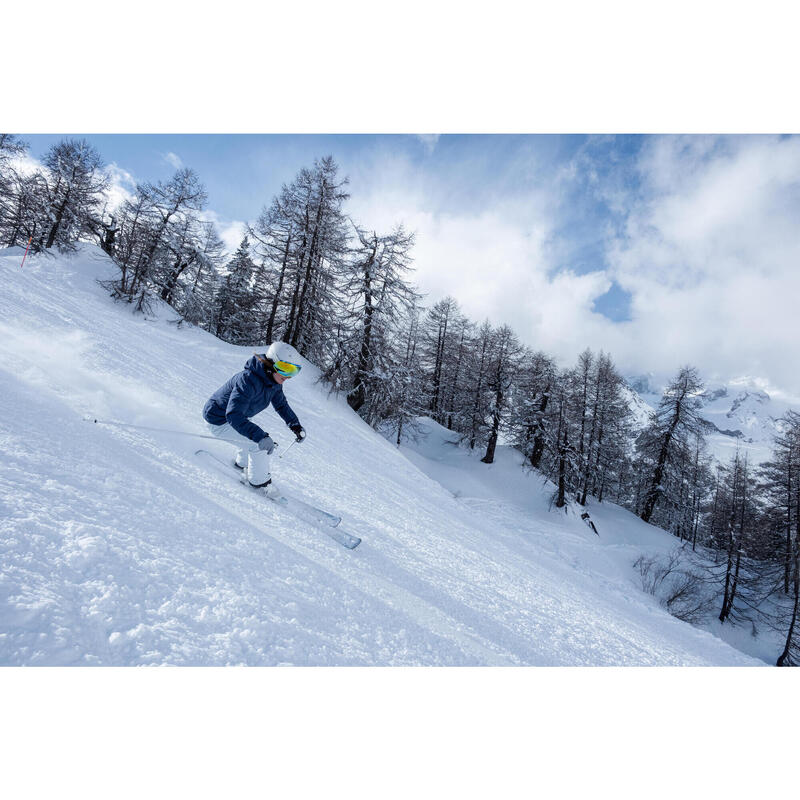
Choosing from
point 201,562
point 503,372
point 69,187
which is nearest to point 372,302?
point 503,372

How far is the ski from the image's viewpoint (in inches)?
159

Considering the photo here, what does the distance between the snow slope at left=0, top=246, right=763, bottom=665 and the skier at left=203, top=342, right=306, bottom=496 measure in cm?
39

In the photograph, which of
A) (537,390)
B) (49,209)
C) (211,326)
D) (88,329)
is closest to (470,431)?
(537,390)

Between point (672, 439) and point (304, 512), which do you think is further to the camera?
point (672, 439)

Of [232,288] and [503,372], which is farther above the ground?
[232,288]

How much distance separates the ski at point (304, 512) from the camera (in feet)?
13.2

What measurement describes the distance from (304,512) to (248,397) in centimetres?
159

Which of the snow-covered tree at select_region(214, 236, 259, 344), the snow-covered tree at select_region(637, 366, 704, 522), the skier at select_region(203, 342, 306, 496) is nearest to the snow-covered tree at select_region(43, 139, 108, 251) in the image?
the snow-covered tree at select_region(214, 236, 259, 344)

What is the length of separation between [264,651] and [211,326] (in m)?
33.4

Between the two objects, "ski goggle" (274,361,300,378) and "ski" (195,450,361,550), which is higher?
"ski goggle" (274,361,300,378)

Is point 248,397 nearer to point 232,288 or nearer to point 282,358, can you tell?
point 282,358

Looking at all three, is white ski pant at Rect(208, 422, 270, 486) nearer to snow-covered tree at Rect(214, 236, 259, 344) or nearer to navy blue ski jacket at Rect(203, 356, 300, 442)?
navy blue ski jacket at Rect(203, 356, 300, 442)

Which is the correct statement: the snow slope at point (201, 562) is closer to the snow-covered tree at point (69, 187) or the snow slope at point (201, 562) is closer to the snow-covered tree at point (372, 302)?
the snow-covered tree at point (372, 302)

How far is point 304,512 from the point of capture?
4.32 m
